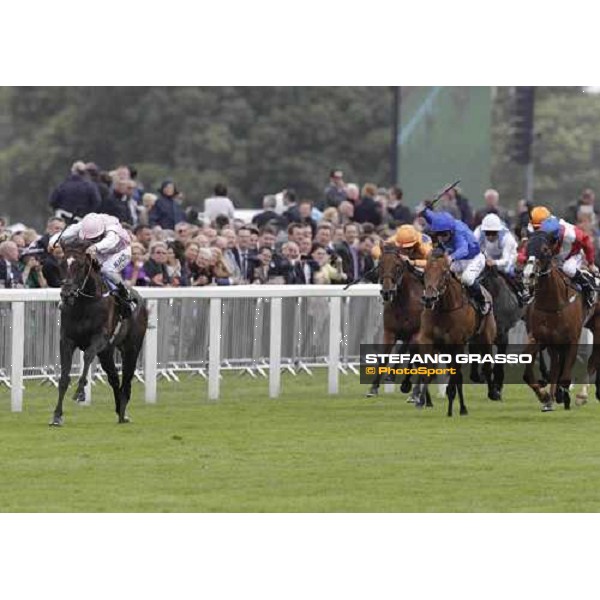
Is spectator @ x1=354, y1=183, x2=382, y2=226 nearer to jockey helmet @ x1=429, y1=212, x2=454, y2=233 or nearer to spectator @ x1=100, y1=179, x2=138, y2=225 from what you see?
spectator @ x1=100, y1=179, x2=138, y2=225

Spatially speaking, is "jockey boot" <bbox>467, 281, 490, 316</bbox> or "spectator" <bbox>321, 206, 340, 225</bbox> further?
"spectator" <bbox>321, 206, 340, 225</bbox>

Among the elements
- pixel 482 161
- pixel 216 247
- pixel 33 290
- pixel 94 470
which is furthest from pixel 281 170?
pixel 94 470

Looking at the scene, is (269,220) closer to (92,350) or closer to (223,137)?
(92,350)

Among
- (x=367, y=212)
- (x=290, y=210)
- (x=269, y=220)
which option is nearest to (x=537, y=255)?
(x=269, y=220)

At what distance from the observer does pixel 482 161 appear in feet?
104

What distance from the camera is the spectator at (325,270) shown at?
75.9 ft

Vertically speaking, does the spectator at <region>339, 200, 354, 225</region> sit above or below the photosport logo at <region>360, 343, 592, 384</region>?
above

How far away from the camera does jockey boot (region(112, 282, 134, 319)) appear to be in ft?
58.3

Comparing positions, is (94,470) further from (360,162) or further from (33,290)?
(360,162)

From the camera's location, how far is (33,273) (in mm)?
20359

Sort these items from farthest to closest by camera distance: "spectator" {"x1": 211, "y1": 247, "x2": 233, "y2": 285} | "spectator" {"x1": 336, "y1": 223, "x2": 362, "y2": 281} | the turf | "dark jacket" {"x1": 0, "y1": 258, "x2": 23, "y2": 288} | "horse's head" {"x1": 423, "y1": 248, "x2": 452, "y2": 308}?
"spectator" {"x1": 336, "y1": 223, "x2": 362, "y2": 281}
"spectator" {"x1": 211, "y1": 247, "x2": 233, "y2": 285}
"dark jacket" {"x1": 0, "y1": 258, "x2": 23, "y2": 288}
"horse's head" {"x1": 423, "y1": 248, "x2": 452, "y2": 308}
the turf

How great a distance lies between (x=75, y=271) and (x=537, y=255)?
4036mm

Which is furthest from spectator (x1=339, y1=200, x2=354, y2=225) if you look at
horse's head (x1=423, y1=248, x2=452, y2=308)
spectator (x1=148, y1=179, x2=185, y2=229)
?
horse's head (x1=423, y1=248, x2=452, y2=308)

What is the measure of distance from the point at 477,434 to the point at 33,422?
3.54m
